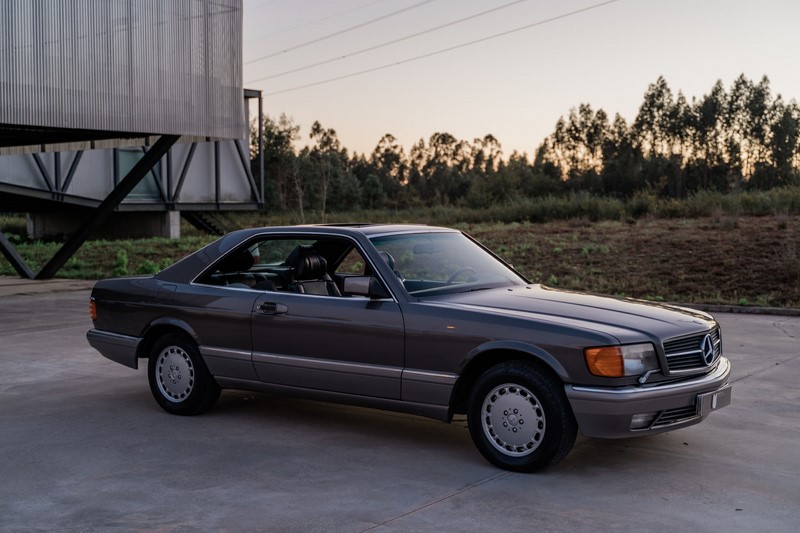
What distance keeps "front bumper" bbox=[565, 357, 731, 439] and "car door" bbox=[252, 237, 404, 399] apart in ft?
4.32

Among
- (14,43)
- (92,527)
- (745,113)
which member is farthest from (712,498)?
(745,113)

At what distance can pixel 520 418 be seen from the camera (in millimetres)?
5781

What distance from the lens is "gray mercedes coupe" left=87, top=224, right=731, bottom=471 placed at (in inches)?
223

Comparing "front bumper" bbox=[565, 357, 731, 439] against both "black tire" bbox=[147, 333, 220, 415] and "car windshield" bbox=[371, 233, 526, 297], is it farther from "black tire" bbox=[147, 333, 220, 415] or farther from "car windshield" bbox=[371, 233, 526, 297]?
"black tire" bbox=[147, 333, 220, 415]

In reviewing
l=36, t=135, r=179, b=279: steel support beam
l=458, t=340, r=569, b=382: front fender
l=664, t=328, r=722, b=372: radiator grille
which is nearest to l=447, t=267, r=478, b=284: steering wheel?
l=458, t=340, r=569, b=382: front fender

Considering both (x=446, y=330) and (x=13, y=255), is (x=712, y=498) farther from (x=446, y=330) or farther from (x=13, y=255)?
(x=13, y=255)

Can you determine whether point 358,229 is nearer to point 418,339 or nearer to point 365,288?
point 365,288

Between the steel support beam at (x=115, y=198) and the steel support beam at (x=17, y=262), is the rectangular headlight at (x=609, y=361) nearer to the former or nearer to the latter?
the steel support beam at (x=115, y=198)

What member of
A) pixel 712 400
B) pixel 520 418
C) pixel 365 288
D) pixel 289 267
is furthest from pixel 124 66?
pixel 712 400

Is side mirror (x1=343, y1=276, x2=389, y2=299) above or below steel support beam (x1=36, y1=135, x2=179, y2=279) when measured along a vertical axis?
below

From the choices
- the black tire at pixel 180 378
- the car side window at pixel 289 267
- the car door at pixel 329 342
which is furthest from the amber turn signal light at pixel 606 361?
the black tire at pixel 180 378

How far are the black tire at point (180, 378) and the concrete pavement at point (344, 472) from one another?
14 cm

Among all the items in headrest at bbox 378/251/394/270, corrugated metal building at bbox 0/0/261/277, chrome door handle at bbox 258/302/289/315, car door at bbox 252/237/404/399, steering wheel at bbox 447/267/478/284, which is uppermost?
corrugated metal building at bbox 0/0/261/277

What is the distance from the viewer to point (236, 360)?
7129 mm
